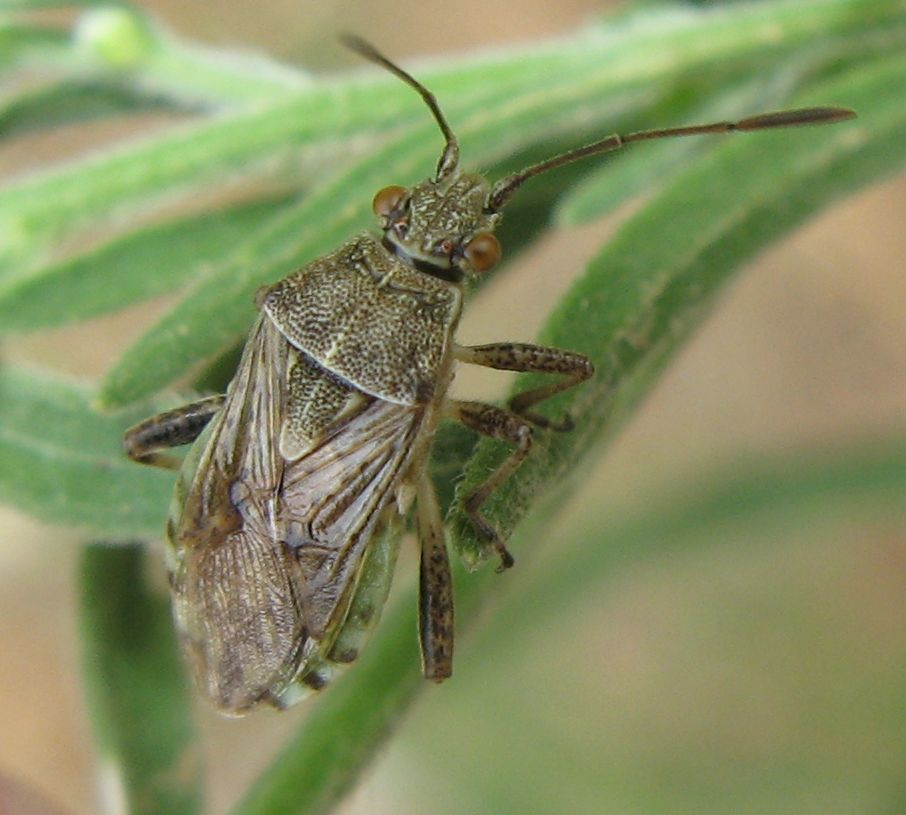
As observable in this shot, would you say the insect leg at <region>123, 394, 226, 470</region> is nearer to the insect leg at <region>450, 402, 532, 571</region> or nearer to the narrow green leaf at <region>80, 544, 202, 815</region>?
the narrow green leaf at <region>80, 544, 202, 815</region>

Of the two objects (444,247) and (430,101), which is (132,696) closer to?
(444,247)

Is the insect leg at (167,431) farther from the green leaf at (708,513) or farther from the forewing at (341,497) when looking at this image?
the green leaf at (708,513)

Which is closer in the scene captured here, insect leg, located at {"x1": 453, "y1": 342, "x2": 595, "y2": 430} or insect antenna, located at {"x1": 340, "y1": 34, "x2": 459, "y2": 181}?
insect leg, located at {"x1": 453, "y1": 342, "x2": 595, "y2": 430}

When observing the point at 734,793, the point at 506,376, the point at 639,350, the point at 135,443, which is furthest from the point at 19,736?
the point at 639,350

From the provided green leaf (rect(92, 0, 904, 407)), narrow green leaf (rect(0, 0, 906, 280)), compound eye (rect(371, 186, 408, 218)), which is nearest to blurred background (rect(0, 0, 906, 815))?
narrow green leaf (rect(0, 0, 906, 280))

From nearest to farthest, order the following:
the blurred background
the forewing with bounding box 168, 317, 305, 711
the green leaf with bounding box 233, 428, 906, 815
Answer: the forewing with bounding box 168, 317, 305, 711 → the green leaf with bounding box 233, 428, 906, 815 → the blurred background

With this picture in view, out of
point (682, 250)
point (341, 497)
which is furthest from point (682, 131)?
point (341, 497)
